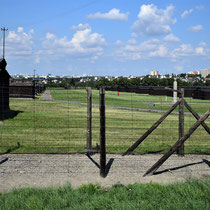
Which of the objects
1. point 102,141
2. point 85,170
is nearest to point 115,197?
point 102,141

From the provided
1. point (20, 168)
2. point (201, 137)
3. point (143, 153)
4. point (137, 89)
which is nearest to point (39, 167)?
point (20, 168)

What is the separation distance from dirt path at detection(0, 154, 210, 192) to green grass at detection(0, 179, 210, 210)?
68 centimetres

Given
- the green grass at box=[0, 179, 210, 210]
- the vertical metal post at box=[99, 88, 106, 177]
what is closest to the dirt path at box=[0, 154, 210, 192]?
the vertical metal post at box=[99, 88, 106, 177]

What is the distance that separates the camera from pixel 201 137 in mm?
14023

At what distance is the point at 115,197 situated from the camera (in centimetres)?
556

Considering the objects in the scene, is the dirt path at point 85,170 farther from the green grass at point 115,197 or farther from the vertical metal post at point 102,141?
the green grass at point 115,197

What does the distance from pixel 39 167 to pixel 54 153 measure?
163 centimetres

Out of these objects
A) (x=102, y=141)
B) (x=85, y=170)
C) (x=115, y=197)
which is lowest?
(x=85, y=170)

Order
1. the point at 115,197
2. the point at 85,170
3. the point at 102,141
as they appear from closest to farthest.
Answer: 1. the point at 115,197
2. the point at 102,141
3. the point at 85,170

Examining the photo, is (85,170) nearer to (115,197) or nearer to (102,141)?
(102,141)

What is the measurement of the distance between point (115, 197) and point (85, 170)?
2470mm

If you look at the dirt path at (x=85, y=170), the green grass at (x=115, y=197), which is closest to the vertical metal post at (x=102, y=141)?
the dirt path at (x=85, y=170)

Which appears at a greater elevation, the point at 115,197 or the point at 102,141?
the point at 102,141

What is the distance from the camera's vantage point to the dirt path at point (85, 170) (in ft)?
23.1
